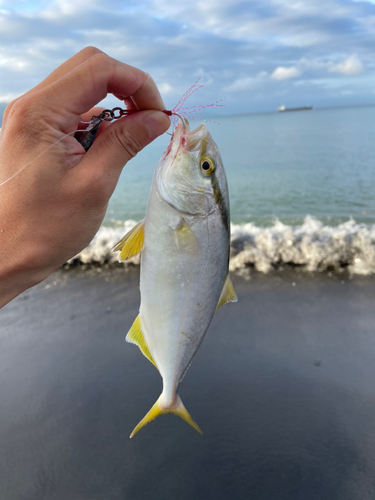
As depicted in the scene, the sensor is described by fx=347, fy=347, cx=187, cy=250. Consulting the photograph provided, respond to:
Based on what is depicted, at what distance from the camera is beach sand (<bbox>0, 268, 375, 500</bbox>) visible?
8.70 ft

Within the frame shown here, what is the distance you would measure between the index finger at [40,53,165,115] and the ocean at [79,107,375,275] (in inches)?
17.1

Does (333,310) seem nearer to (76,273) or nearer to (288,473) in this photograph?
(288,473)

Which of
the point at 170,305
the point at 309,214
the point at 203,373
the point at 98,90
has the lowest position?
the point at 309,214

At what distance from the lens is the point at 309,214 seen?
10078 mm

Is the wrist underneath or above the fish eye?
underneath

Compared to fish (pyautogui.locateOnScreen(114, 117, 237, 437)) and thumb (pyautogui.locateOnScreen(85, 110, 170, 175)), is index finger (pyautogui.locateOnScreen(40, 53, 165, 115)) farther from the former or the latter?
fish (pyautogui.locateOnScreen(114, 117, 237, 437))

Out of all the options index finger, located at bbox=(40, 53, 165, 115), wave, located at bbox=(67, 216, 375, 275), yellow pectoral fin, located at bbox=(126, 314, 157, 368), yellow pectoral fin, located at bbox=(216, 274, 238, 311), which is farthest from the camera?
wave, located at bbox=(67, 216, 375, 275)

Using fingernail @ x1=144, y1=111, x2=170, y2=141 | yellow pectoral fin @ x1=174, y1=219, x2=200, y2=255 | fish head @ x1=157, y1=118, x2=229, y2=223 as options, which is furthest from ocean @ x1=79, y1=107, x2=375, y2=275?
yellow pectoral fin @ x1=174, y1=219, x2=200, y2=255

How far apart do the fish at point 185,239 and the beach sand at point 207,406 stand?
1.56 m

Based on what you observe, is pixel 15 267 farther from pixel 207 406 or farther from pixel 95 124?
pixel 207 406

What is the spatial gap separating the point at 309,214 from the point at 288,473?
838 centimetres

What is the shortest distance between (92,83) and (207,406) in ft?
9.21

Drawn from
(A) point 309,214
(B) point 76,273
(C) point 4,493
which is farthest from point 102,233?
(A) point 309,214

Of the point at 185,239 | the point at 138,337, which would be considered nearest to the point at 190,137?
the point at 185,239
